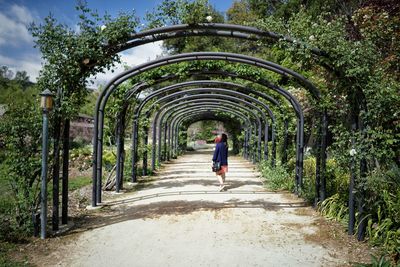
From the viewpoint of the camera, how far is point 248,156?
19703mm

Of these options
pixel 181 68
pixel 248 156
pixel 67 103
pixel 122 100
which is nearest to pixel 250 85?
pixel 181 68

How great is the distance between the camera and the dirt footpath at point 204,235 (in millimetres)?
4320

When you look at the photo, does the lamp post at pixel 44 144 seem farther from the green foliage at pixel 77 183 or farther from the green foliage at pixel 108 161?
the green foliage at pixel 108 161

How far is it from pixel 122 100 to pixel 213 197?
11.0 feet

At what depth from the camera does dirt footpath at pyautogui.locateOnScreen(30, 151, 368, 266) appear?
4320 millimetres

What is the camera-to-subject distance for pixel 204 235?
207 inches

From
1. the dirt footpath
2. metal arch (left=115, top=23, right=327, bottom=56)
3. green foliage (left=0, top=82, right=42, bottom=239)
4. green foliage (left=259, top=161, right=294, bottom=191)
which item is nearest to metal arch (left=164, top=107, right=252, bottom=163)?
green foliage (left=259, top=161, right=294, bottom=191)

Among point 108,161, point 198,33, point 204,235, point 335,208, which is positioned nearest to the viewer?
point 204,235

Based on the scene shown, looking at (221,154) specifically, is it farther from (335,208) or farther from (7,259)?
(7,259)

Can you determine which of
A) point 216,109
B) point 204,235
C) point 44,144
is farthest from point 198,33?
point 216,109

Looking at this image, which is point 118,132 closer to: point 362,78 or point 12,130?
point 12,130

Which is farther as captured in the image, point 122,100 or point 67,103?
point 122,100

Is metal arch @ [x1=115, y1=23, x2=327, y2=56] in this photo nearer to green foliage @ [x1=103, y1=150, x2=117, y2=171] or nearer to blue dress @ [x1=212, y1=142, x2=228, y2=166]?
blue dress @ [x1=212, y1=142, x2=228, y2=166]

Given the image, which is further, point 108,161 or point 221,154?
point 108,161
